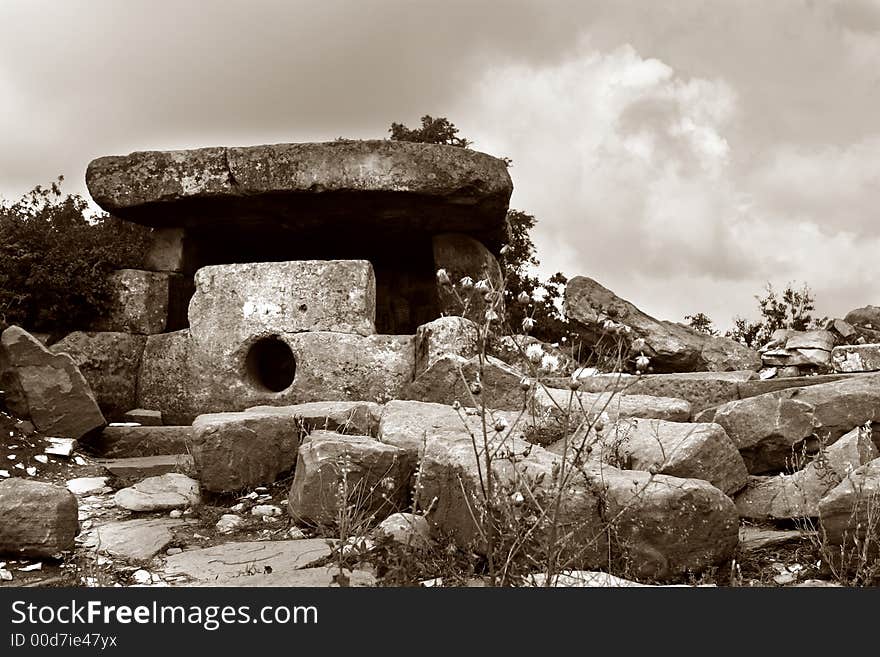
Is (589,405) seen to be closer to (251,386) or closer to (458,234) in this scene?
(251,386)

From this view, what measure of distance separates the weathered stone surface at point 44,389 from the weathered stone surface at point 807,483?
4.93m

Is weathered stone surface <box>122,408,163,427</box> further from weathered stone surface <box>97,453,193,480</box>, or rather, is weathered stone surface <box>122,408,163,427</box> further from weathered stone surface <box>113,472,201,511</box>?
weathered stone surface <box>113,472,201,511</box>

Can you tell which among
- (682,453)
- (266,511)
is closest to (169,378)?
(266,511)

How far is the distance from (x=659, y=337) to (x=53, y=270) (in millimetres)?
5892

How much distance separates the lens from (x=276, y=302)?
8.70 metres

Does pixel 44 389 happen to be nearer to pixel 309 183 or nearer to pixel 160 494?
pixel 160 494

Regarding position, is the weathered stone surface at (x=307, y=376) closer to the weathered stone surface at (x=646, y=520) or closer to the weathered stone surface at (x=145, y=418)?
the weathered stone surface at (x=145, y=418)

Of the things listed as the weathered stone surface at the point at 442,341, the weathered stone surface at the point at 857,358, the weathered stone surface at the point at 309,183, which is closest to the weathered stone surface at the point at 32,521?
the weathered stone surface at the point at 442,341

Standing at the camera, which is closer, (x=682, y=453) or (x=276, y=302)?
(x=682, y=453)

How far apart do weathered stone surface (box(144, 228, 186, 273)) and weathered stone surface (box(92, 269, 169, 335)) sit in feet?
1.17

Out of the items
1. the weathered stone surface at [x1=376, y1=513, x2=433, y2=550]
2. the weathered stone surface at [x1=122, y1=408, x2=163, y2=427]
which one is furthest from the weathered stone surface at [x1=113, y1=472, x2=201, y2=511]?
the weathered stone surface at [x1=122, y1=408, x2=163, y2=427]

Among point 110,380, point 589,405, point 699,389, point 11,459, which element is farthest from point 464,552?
point 110,380

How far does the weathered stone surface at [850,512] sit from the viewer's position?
4.02m

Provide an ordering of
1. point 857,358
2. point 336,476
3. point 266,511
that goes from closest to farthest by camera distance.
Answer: point 336,476, point 266,511, point 857,358
